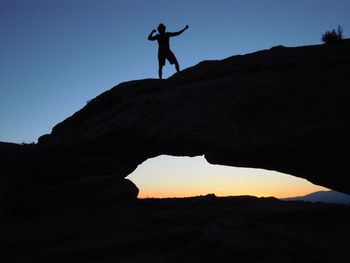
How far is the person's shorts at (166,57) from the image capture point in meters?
16.0

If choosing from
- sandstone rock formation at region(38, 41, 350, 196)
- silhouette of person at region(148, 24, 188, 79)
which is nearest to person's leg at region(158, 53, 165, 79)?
silhouette of person at region(148, 24, 188, 79)

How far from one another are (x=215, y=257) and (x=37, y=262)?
4.93 metres

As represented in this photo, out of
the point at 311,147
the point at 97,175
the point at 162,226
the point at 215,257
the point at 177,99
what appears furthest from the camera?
the point at 97,175

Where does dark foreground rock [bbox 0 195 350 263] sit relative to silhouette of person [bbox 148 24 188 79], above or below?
below

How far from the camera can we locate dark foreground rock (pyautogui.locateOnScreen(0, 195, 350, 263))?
8.31 m

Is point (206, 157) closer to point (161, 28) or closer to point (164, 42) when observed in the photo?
point (164, 42)

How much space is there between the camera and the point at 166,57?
52.9 feet

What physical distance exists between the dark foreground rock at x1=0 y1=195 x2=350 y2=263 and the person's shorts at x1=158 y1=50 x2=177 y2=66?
6456mm

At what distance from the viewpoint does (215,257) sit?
8.35 m

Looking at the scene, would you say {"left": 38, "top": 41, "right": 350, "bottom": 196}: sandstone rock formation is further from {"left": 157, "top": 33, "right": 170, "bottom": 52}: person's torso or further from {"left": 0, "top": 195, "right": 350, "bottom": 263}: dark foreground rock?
{"left": 157, "top": 33, "right": 170, "bottom": 52}: person's torso

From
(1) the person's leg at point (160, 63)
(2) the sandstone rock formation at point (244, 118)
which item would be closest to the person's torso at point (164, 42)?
(1) the person's leg at point (160, 63)

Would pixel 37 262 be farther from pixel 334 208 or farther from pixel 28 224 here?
pixel 334 208

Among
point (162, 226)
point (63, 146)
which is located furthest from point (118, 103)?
point (162, 226)

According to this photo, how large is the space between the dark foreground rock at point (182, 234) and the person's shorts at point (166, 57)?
21.2 ft
